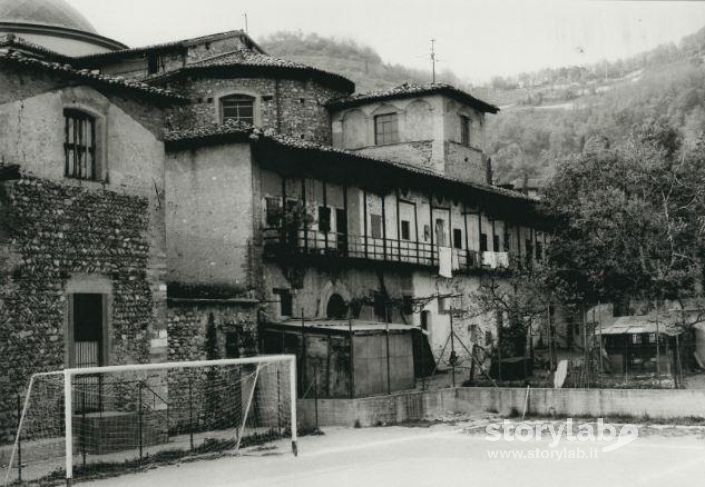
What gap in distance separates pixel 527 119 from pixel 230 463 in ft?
232

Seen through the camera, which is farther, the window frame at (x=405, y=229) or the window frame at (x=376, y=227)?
the window frame at (x=405, y=229)

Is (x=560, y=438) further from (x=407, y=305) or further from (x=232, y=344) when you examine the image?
(x=407, y=305)

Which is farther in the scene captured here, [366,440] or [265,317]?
[265,317]

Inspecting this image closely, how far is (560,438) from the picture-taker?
20.4 meters

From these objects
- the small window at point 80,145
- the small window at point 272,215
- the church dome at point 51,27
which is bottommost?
the small window at point 272,215

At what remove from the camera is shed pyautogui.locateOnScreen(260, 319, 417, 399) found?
24672 millimetres

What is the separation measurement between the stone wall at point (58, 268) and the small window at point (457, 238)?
63.5 feet

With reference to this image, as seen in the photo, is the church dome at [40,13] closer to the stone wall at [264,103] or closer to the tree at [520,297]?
the stone wall at [264,103]

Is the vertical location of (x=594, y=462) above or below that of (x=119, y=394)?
below

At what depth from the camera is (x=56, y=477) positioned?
16844mm

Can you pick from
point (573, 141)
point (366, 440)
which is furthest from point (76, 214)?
point (573, 141)

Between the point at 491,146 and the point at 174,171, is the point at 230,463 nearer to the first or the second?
the point at 174,171

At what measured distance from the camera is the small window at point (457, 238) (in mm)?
38969

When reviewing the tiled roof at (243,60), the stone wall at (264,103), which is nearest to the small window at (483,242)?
the stone wall at (264,103)
